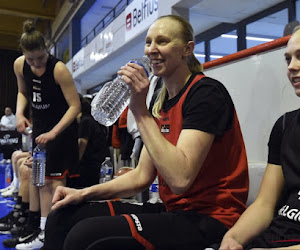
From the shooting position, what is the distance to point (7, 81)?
17.0 metres

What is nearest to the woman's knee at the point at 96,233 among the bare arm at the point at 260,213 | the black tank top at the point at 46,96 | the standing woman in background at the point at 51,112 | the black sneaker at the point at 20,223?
the bare arm at the point at 260,213

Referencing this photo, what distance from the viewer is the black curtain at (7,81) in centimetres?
1672

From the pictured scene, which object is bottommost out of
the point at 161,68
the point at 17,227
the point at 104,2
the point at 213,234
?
the point at 17,227

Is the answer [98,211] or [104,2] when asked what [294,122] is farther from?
[104,2]

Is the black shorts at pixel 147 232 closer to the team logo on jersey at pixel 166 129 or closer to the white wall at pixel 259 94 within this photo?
the team logo on jersey at pixel 166 129

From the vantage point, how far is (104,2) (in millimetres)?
10688

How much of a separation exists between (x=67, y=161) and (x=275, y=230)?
5.46 feet

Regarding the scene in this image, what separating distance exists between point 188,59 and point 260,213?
0.61 meters

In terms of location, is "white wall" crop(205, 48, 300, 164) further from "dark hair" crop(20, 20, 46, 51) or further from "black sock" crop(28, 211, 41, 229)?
"black sock" crop(28, 211, 41, 229)

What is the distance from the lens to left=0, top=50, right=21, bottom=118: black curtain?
16719 mm

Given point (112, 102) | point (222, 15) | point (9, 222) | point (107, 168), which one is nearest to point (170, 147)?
point (112, 102)

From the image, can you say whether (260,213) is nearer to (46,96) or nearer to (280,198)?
(280,198)

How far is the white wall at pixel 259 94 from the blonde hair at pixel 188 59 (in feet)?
1.57

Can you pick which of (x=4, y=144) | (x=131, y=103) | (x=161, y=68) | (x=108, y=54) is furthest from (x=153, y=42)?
(x=4, y=144)
